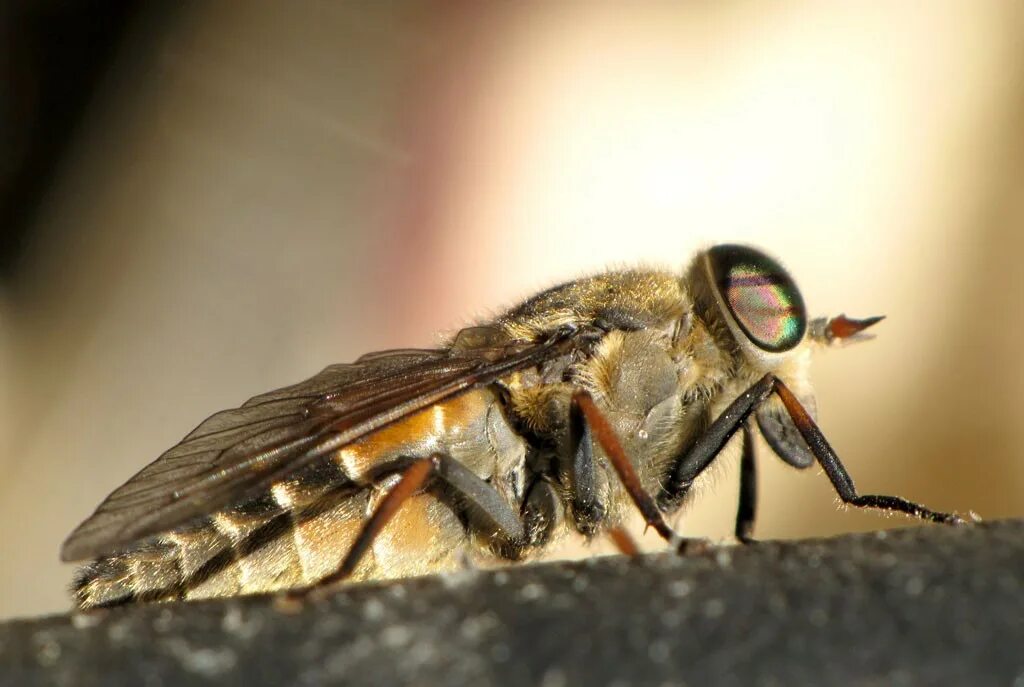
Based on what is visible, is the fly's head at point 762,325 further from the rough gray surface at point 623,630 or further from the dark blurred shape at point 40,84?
the dark blurred shape at point 40,84

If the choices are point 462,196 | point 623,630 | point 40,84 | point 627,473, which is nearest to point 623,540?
point 627,473

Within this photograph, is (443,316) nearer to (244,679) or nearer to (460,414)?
(460,414)

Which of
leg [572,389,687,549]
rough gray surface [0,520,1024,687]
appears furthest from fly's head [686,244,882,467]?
rough gray surface [0,520,1024,687]

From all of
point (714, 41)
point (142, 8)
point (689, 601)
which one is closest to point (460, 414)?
point (689, 601)

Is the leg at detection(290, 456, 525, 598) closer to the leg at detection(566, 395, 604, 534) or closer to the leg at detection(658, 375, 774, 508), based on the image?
the leg at detection(566, 395, 604, 534)

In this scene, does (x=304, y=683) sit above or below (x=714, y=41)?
below

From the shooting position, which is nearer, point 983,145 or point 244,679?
point 244,679
